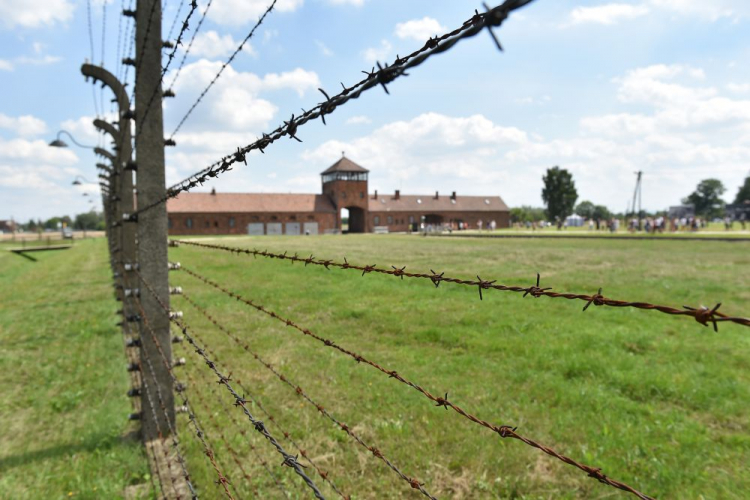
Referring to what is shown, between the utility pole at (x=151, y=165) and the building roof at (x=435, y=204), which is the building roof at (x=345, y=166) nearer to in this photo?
the building roof at (x=435, y=204)

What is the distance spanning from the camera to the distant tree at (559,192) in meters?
83.7

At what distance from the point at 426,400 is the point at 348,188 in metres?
62.7

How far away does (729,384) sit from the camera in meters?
5.65

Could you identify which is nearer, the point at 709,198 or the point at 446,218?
the point at 446,218

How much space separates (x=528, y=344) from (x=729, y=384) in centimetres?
261

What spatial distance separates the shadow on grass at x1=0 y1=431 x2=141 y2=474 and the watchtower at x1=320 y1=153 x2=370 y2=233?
2460 inches

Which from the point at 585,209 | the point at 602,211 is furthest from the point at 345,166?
the point at 585,209

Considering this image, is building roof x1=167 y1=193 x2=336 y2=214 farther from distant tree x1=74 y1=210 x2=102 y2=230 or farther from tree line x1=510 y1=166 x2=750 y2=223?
distant tree x1=74 y1=210 x2=102 y2=230

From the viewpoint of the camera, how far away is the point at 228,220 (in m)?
61.7

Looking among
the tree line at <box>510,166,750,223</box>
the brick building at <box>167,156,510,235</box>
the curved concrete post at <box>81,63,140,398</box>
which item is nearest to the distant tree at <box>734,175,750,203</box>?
the tree line at <box>510,166,750,223</box>

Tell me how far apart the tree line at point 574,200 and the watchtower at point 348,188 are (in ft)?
Result: 92.7

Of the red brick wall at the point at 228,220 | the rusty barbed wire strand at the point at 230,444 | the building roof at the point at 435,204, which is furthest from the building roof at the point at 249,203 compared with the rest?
the rusty barbed wire strand at the point at 230,444

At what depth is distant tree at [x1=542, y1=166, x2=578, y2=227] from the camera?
83.7 m

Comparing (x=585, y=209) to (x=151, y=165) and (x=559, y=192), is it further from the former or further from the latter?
(x=151, y=165)
